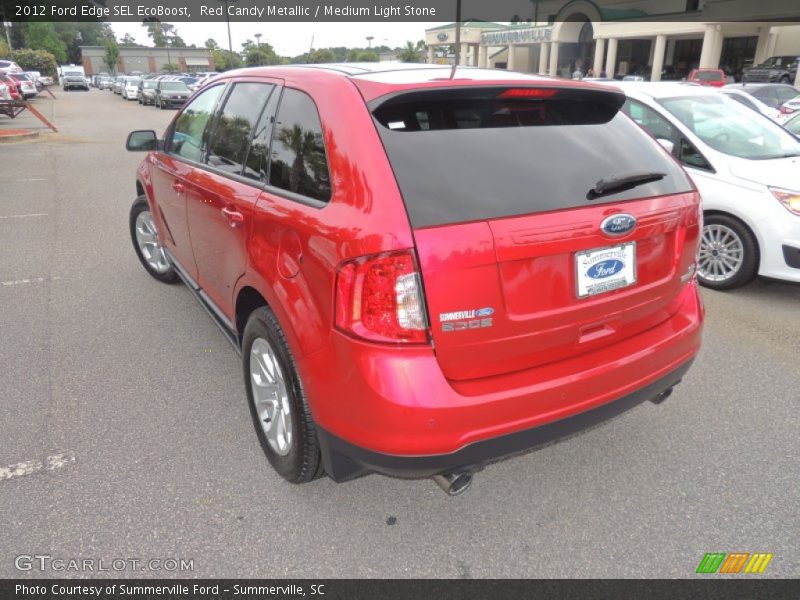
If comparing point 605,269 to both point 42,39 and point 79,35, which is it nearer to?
point 42,39

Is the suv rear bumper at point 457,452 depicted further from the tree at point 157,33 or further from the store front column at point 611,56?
the tree at point 157,33

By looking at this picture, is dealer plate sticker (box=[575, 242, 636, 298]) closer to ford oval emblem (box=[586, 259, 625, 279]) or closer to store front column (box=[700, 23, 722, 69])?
ford oval emblem (box=[586, 259, 625, 279])

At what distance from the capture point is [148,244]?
5.45 m

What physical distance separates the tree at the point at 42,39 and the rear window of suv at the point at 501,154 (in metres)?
123

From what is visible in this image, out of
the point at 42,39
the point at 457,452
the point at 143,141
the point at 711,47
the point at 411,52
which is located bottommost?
the point at 457,452

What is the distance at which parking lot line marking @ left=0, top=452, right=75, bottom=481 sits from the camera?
9.38 feet

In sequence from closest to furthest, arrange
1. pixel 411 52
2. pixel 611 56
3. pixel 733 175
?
pixel 733 175
pixel 611 56
pixel 411 52

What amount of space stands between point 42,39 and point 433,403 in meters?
131

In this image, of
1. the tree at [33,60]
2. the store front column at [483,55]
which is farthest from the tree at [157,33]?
the store front column at [483,55]

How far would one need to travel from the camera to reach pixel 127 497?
271cm

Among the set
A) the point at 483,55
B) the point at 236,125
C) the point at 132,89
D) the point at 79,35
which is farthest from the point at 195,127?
the point at 79,35

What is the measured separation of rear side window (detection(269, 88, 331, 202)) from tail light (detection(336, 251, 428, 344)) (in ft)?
1.29

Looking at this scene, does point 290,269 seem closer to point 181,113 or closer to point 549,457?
point 549,457
